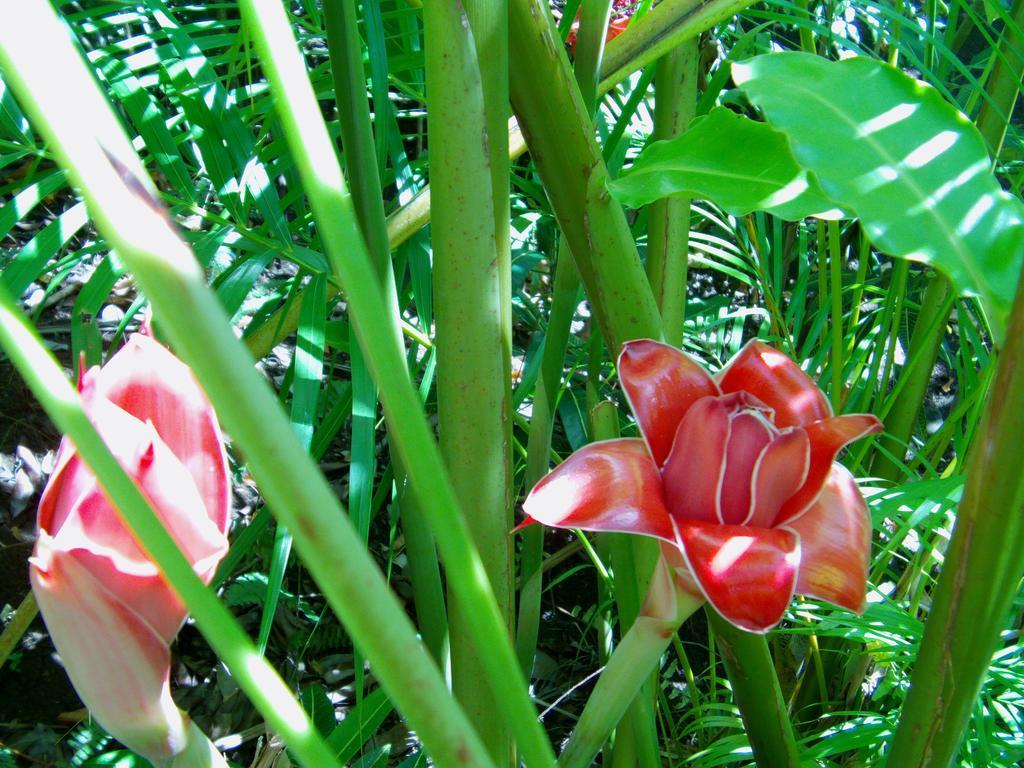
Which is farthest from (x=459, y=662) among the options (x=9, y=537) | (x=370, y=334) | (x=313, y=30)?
(x=9, y=537)

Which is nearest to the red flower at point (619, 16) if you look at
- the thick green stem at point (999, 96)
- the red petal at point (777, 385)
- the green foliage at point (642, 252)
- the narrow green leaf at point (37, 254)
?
the green foliage at point (642, 252)

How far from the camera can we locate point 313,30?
2.10 feet

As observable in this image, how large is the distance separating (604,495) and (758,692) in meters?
0.19

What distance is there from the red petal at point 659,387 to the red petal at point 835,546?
43mm

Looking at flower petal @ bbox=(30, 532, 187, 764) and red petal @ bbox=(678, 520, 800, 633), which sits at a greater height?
flower petal @ bbox=(30, 532, 187, 764)

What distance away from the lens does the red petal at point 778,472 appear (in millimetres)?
246

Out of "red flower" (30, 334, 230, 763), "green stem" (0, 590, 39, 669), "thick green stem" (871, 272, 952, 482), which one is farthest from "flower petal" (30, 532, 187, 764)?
"thick green stem" (871, 272, 952, 482)

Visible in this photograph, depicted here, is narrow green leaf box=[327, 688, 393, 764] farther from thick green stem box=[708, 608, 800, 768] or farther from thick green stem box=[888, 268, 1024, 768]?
thick green stem box=[888, 268, 1024, 768]

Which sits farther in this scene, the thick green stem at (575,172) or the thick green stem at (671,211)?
the thick green stem at (671,211)

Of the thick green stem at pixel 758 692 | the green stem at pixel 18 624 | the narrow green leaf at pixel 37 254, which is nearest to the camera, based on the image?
the thick green stem at pixel 758 692

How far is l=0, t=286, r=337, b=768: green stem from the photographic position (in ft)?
0.44

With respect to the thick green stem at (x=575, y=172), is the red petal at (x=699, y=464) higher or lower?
lower

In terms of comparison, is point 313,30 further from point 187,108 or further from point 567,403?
point 567,403

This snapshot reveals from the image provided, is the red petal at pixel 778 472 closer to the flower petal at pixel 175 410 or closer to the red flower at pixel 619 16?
the flower petal at pixel 175 410
